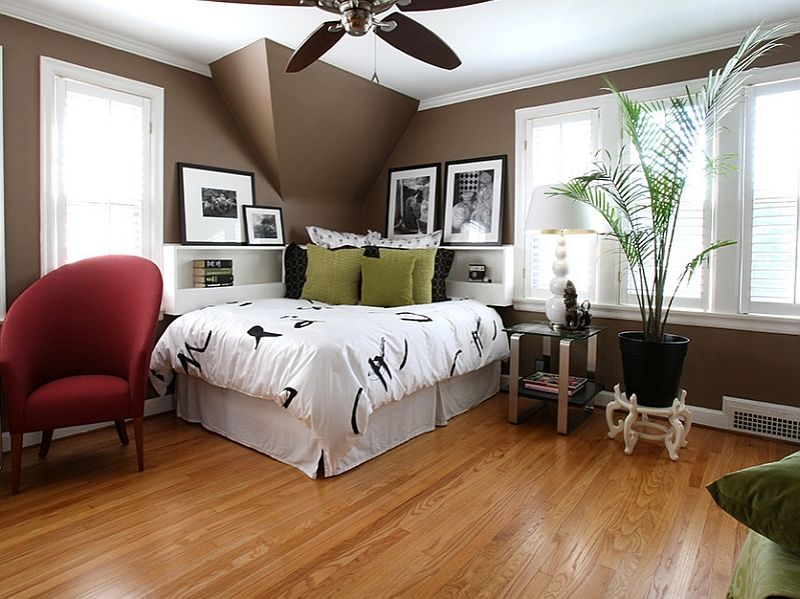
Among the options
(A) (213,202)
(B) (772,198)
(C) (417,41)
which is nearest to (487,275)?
(B) (772,198)

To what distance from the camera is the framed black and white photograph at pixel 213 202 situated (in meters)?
3.61

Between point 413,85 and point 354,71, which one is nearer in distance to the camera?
point 354,71

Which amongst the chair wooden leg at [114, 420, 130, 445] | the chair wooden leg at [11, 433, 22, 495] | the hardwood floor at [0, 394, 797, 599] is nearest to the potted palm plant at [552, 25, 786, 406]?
the hardwood floor at [0, 394, 797, 599]

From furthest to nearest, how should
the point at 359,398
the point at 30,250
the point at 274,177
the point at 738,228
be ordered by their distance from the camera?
the point at 274,177
the point at 738,228
the point at 30,250
the point at 359,398

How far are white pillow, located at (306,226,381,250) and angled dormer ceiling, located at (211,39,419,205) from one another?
0.39 meters

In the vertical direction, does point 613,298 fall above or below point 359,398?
above

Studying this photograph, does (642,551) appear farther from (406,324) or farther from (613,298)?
(613,298)

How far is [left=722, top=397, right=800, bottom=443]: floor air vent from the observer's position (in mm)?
3055

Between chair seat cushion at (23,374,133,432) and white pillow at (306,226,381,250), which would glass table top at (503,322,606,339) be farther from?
chair seat cushion at (23,374,133,432)

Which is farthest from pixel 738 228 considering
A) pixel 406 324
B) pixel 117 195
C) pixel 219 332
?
pixel 117 195

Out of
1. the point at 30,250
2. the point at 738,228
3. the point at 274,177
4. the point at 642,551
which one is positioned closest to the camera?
the point at 642,551

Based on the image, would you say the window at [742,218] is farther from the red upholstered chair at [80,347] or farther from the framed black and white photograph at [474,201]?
the red upholstered chair at [80,347]

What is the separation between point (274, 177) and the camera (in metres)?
4.14

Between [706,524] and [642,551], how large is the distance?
0.40 meters
